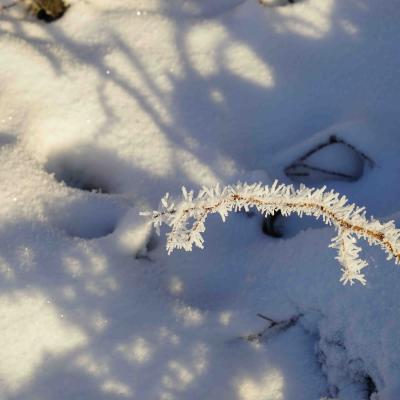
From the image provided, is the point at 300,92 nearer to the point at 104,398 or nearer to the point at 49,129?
the point at 49,129

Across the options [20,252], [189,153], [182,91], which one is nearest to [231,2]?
[182,91]

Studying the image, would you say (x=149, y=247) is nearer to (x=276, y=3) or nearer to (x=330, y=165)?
(x=330, y=165)

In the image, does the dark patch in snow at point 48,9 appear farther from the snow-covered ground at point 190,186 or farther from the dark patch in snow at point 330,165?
the dark patch in snow at point 330,165

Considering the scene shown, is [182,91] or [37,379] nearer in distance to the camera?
[37,379]

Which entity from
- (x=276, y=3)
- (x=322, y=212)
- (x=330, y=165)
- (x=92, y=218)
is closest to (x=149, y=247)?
(x=92, y=218)

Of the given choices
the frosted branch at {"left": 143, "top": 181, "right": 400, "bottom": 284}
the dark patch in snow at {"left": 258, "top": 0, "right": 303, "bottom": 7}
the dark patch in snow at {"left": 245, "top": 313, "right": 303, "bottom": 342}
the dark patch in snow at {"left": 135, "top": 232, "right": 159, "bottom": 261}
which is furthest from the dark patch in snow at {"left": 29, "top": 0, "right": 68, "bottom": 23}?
the dark patch in snow at {"left": 245, "top": 313, "right": 303, "bottom": 342}

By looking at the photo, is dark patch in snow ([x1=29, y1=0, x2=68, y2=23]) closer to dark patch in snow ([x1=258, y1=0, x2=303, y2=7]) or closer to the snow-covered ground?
the snow-covered ground

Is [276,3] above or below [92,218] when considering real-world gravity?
above
